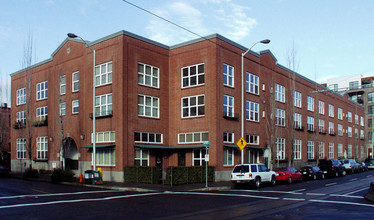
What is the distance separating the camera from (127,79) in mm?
30984

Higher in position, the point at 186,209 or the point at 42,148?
the point at 42,148

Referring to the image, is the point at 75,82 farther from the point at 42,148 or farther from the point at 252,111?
the point at 252,111

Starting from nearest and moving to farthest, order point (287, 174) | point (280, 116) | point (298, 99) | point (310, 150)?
point (287, 174) < point (280, 116) < point (298, 99) < point (310, 150)

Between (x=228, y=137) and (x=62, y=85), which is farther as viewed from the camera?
(x=62, y=85)

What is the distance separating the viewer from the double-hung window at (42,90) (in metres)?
41.4

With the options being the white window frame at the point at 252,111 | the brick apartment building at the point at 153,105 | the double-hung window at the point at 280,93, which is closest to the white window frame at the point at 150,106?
the brick apartment building at the point at 153,105

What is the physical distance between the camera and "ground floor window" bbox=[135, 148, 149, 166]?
31.2m

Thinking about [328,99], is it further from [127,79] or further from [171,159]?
[127,79]

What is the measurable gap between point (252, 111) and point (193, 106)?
22.5 feet

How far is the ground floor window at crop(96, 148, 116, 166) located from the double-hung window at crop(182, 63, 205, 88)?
8.83 m

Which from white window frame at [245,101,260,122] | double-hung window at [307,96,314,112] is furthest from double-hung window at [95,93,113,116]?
double-hung window at [307,96,314,112]

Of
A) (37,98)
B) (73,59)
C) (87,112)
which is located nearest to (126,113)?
(87,112)

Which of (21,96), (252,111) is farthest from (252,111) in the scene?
(21,96)

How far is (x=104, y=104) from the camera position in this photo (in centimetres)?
3244
